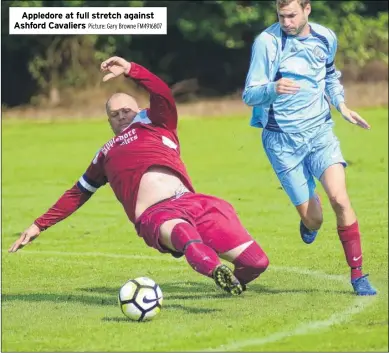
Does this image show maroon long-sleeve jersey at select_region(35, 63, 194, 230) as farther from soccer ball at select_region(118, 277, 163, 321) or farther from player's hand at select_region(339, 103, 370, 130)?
player's hand at select_region(339, 103, 370, 130)

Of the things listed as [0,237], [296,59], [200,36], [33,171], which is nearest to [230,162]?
[33,171]

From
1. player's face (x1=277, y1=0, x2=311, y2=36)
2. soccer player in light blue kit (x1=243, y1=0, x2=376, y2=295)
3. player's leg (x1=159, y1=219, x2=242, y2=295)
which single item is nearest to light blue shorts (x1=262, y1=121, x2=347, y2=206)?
soccer player in light blue kit (x1=243, y1=0, x2=376, y2=295)

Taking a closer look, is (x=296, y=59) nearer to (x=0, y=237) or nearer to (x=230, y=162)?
(x=0, y=237)

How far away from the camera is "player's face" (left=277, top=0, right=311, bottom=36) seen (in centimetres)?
1041

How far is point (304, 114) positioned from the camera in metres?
10.8

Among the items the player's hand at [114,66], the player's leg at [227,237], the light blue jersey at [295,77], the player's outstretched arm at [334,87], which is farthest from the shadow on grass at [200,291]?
the player's hand at [114,66]

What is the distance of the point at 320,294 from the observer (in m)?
10.6

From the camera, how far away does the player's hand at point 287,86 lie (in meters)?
9.88

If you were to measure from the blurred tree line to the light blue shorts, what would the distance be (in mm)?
26577

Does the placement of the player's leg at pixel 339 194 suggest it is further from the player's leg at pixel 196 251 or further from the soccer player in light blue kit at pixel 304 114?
the player's leg at pixel 196 251

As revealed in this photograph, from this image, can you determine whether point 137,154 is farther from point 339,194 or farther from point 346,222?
point 346,222

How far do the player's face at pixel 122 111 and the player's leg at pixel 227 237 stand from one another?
999 mm

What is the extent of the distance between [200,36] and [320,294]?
1137 inches

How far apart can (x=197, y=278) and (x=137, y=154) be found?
2447mm
